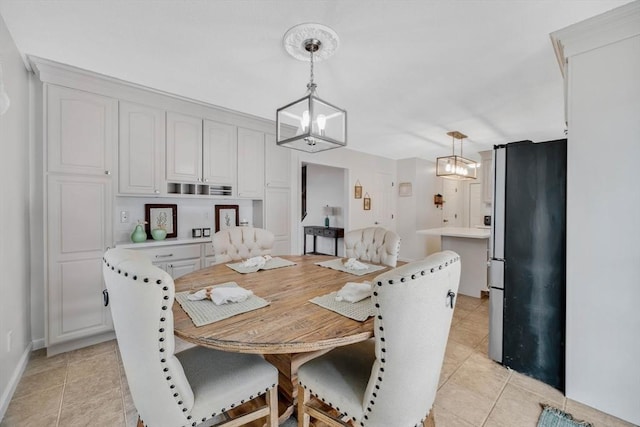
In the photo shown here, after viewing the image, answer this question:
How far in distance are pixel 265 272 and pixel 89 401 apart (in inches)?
53.6

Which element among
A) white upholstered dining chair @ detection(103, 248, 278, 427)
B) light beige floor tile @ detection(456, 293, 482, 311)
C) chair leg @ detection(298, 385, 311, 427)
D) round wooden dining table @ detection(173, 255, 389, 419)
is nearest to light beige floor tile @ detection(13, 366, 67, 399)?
round wooden dining table @ detection(173, 255, 389, 419)

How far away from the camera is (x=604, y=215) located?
167 centimetres

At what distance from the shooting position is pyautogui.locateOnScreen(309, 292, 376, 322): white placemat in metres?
1.23

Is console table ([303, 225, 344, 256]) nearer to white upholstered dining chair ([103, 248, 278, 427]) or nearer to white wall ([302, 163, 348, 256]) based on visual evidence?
white wall ([302, 163, 348, 256])

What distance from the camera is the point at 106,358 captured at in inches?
90.9

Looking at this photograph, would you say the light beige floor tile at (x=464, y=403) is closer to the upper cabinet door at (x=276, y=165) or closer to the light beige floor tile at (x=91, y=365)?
the light beige floor tile at (x=91, y=365)

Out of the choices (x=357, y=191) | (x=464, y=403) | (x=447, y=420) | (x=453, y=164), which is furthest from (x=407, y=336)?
(x=357, y=191)

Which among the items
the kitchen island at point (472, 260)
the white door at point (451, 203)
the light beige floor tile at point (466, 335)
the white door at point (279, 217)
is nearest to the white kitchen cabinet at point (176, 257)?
the white door at point (279, 217)

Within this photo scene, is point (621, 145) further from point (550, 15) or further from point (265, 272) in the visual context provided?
point (265, 272)

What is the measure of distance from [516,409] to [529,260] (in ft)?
3.21

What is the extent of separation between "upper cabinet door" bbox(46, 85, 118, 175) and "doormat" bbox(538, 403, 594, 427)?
3754 millimetres

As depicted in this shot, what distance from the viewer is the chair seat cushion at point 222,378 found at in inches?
43.4

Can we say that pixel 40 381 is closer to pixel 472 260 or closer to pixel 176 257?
pixel 176 257

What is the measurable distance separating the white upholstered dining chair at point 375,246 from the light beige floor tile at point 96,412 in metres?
1.94
